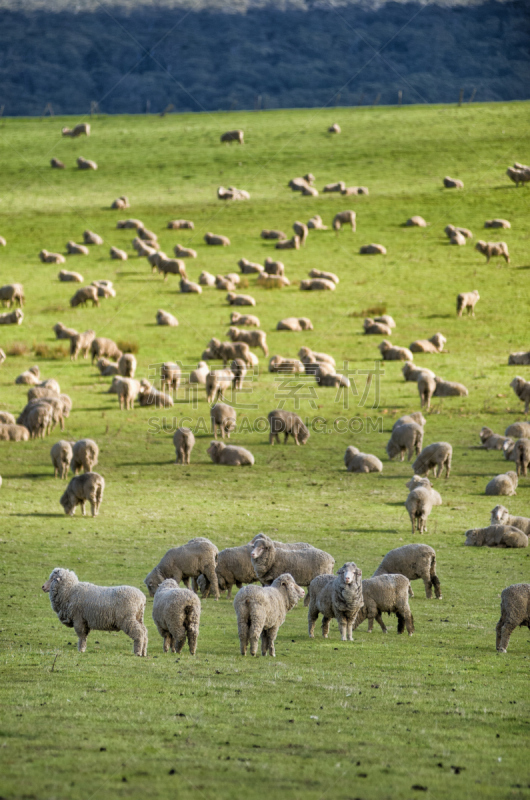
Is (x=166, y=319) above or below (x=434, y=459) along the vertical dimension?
above

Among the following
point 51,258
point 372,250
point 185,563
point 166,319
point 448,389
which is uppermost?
point 372,250

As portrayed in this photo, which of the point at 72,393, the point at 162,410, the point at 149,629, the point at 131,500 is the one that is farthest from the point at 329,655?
the point at 72,393

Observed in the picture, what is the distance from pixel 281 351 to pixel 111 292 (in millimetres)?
12248

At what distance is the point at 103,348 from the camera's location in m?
40.4

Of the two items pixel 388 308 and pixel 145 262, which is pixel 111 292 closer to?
pixel 145 262

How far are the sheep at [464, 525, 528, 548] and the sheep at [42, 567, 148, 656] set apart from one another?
10555 mm

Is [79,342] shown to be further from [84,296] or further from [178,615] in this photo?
[178,615]

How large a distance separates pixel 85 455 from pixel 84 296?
23.1m

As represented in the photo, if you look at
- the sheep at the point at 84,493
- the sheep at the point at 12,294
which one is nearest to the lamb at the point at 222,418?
the sheep at the point at 84,493

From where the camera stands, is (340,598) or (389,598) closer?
(340,598)

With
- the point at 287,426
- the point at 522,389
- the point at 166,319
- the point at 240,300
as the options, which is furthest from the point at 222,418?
the point at 240,300

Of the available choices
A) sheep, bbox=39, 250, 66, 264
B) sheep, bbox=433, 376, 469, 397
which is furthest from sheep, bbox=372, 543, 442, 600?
sheep, bbox=39, 250, 66, 264

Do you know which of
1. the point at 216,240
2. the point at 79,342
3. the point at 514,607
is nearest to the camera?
the point at 514,607

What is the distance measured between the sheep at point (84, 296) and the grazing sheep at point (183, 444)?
21159 mm
